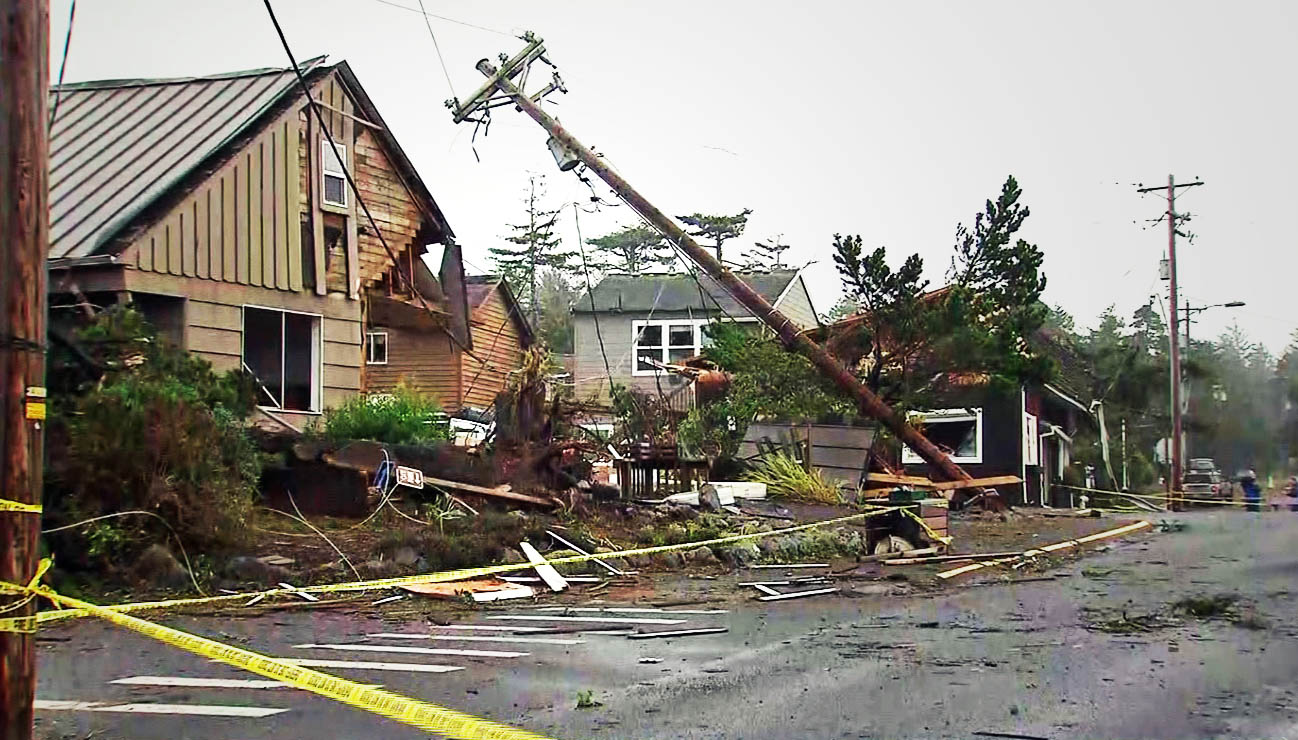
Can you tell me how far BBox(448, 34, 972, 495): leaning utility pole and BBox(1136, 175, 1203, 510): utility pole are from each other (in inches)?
658

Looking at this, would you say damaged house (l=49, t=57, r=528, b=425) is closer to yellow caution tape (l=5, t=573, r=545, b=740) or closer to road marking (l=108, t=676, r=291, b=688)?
road marking (l=108, t=676, r=291, b=688)

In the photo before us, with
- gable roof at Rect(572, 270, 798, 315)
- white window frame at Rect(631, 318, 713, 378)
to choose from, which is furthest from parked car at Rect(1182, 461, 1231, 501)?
white window frame at Rect(631, 318, 713, 378)

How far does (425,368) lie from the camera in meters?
35.8

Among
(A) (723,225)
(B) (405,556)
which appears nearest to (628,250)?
(A) (723,225)

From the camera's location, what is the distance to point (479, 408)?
36469 mm

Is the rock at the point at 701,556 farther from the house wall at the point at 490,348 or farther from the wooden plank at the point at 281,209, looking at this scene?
the house wall at the point at 490,348

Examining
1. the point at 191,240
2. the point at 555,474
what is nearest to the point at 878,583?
the point at 555,474

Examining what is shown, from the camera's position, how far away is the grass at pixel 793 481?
23734 mm

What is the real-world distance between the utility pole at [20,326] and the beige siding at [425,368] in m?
26.0

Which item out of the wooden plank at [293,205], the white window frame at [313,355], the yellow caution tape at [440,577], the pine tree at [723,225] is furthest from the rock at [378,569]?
the pine tree at [723,225]

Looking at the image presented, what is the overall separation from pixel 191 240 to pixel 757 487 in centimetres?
1017

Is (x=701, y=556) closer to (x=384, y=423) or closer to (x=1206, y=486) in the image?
(x=384, y=423)

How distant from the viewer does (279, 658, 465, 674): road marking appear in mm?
8789

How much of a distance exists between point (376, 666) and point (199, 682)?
1132 mm
